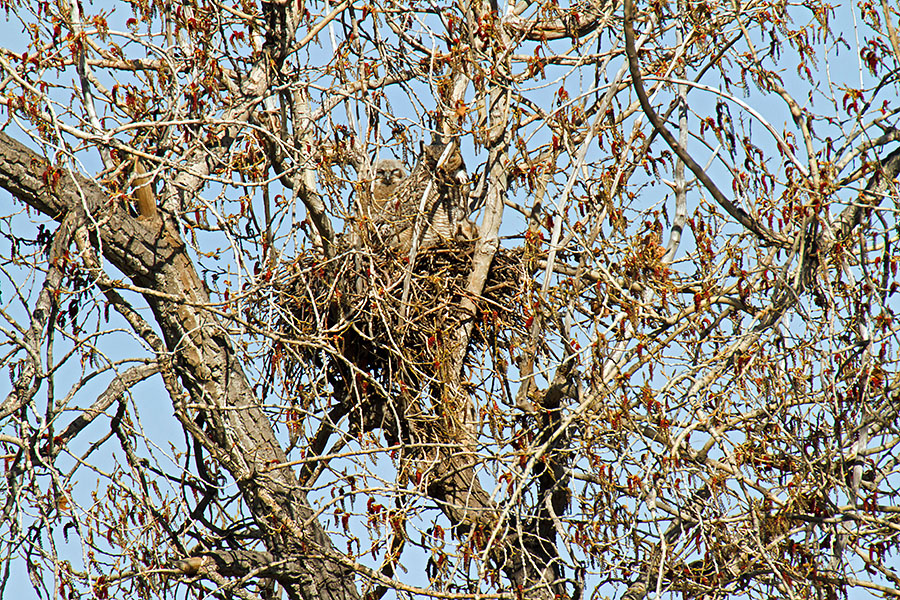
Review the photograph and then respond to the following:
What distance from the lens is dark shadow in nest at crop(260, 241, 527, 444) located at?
19.2ft

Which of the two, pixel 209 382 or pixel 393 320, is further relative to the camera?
pixel 393 320

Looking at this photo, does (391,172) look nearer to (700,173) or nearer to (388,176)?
(388,176)

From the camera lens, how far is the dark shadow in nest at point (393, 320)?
5.86 meters

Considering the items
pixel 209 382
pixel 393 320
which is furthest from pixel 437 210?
pixel 209 382

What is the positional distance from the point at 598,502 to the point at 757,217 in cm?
152

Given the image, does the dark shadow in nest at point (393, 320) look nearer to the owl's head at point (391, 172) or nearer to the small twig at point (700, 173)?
the small twig at point (700, 173)

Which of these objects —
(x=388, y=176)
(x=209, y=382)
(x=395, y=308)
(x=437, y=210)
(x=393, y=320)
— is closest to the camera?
(x=209, y=382)

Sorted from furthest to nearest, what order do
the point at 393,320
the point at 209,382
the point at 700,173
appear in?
the point at 393,320 → the point at 209,382 → the point at 700,173

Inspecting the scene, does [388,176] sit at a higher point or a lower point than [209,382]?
higher

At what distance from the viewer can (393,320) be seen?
20.1ft

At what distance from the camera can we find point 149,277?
5.65 metres

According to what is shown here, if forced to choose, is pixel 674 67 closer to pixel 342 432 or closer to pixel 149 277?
pixel 342 432

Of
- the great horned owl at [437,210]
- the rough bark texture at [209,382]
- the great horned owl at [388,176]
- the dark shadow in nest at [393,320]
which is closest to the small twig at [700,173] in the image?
the dark shadow in nest at [393,320]

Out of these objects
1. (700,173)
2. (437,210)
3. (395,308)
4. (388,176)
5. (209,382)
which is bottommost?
(700,173)
